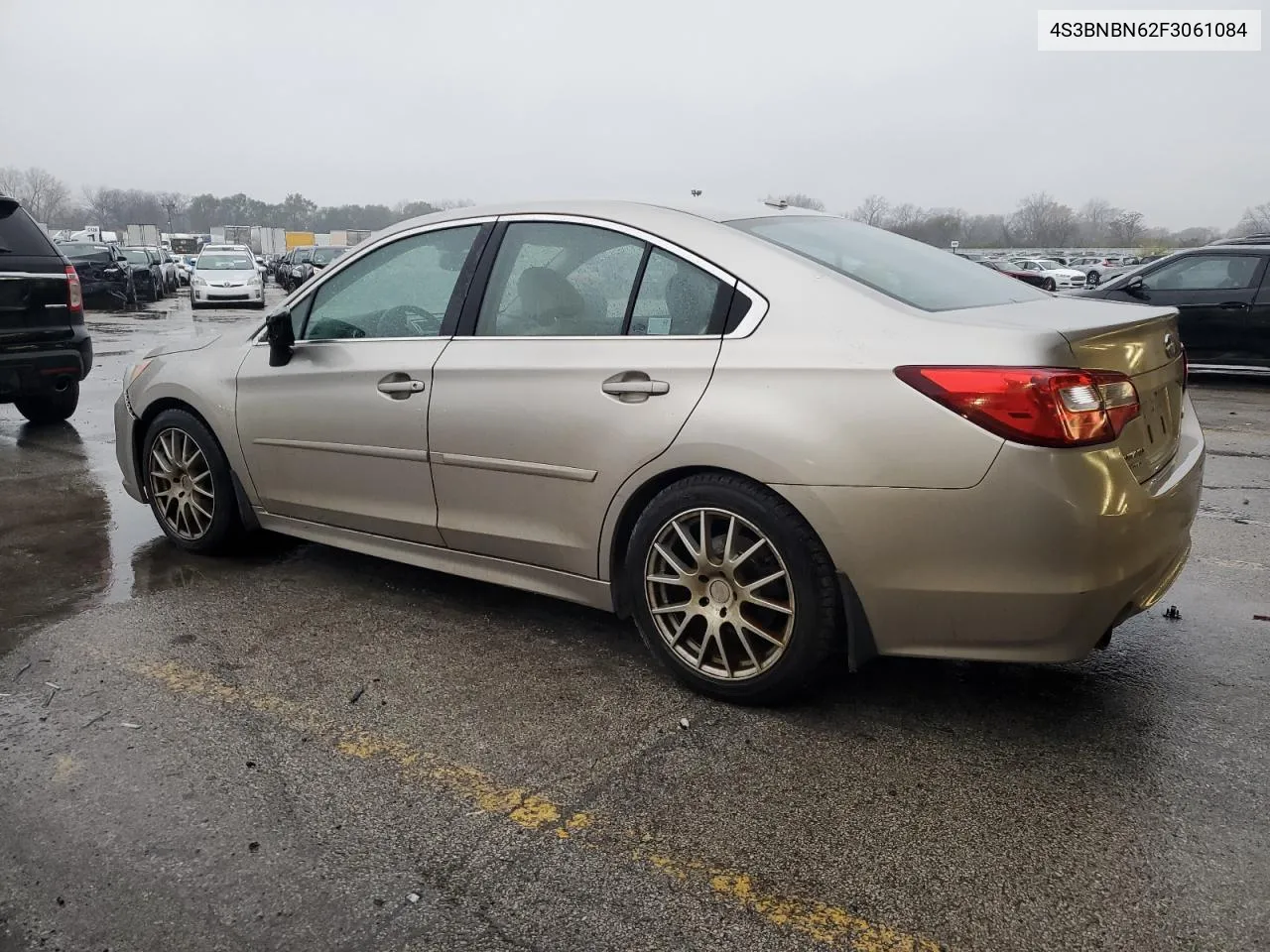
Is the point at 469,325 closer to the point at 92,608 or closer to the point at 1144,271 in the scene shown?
the point at 92,608

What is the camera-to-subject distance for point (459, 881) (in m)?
2.39

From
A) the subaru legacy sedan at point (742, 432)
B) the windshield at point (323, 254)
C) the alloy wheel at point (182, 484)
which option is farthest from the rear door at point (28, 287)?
the windshield at point (323, 254)

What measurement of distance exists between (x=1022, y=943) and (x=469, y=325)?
2.71 m

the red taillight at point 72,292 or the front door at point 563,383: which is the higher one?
the red taillight at point 72,292

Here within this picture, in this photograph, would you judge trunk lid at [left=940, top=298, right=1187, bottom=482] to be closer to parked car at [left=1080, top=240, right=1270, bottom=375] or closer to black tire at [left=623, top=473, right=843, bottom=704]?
black tire at [left=623, top=473, right=843, bottom=704]

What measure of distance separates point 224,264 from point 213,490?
80.3 ft

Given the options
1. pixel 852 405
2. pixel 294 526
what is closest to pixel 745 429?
pixel 852 405

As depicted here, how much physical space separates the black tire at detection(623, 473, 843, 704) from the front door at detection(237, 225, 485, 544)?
1101 mm

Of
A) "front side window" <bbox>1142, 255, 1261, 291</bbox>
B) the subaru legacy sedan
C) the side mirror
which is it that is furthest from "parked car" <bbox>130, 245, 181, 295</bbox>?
the subaru legacy sedan

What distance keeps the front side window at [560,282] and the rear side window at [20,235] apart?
5740mm

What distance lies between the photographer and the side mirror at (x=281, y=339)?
172 inches

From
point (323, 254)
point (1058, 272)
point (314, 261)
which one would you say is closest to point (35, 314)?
point (314, 261)

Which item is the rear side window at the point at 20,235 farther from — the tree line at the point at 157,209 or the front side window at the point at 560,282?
the tree line at the point at 157,209

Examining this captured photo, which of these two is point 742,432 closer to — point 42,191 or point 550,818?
point 550,818
